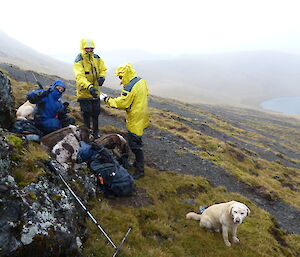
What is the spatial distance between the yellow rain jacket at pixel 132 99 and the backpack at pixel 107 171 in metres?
1.84

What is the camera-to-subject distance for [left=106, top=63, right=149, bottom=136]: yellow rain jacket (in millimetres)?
10062

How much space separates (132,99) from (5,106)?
15.0ft

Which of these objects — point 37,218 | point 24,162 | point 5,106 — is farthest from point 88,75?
point 37,218

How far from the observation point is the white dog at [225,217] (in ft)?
26.7

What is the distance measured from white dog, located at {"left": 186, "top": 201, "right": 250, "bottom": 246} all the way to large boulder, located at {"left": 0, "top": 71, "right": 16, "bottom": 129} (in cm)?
759

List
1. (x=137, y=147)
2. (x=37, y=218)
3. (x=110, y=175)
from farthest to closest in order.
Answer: (x=137, y=147) → (x=110, y=175) → (x=37, y=218)

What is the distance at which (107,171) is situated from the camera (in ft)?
30.7

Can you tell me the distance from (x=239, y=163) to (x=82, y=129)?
16876 mm

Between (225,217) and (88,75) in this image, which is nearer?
(225,217)

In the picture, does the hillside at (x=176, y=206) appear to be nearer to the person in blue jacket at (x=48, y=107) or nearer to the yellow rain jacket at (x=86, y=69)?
the person in blue jacket at (x=48, y=107)

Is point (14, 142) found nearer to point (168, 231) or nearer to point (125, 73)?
point (125, 73)

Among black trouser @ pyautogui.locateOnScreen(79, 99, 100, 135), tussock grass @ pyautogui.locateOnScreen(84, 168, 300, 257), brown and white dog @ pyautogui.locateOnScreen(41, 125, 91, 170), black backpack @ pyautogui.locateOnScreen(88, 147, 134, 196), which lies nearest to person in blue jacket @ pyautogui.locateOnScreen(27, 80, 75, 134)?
brown and white dog @ pyautogui.locateOnScreen(41, 125, 91, 170)

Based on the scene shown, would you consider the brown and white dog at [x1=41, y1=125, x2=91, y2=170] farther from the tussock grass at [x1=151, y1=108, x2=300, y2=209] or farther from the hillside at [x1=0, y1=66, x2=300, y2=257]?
the tussock grass at [x1=151, y1=108, x2=300, y2=209]

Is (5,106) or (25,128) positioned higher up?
(5,106)
